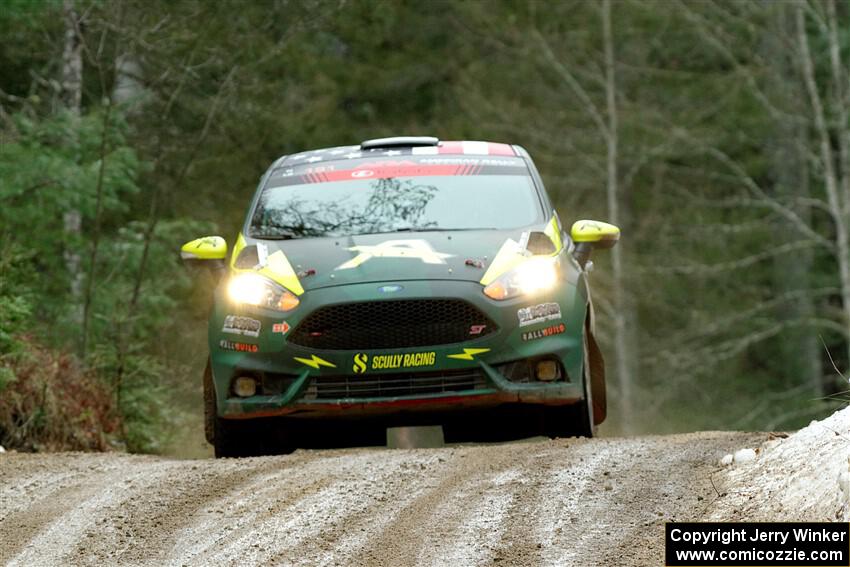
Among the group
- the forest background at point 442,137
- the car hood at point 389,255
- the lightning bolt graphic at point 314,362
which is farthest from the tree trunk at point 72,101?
the lightning bolt graphic at point 314,362

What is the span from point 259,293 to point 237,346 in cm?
34

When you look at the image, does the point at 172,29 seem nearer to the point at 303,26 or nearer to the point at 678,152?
the point at 303,26

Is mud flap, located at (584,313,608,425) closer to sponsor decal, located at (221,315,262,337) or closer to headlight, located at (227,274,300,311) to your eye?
headlight, located at (227,274,300,311)

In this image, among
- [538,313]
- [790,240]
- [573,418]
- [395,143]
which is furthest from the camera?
[790,240]

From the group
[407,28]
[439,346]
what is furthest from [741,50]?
[439,346]

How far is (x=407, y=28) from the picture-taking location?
3809 cm

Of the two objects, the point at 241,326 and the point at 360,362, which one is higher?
the point at 241,326

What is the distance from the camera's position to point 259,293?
32.0ft

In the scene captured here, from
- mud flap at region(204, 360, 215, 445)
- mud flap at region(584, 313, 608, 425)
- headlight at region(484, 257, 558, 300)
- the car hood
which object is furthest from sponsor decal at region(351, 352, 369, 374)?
mud flap at region(584, 313, 608, 425)

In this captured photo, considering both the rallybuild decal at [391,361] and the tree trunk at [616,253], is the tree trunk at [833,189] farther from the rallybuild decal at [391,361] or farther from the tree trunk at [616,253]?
the rallybuild decal at [391,361]

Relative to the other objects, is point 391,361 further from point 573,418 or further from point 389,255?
→ point 573,418

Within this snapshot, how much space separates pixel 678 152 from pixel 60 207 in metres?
20.6

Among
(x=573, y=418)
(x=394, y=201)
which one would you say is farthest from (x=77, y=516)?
(x=394, y=201)

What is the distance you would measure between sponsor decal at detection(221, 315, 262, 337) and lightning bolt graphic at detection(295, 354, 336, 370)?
1.06 ft
